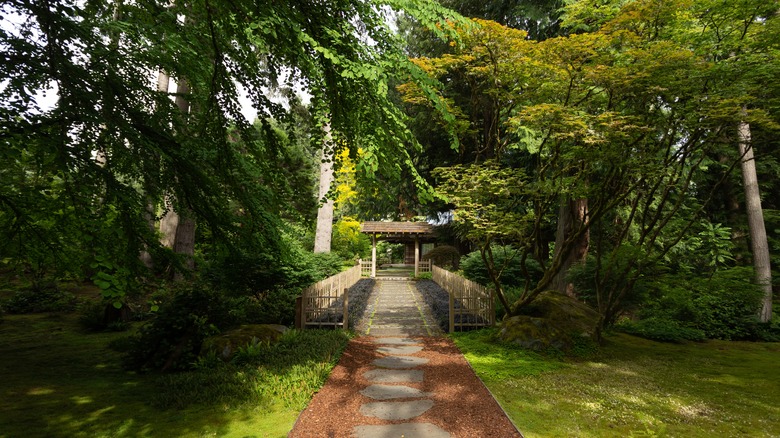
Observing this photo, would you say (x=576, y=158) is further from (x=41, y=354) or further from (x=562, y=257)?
(x=41, y=354)

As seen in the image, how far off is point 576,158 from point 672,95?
2015mm

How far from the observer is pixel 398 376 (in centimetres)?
652

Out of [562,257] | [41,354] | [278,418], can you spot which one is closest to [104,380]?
[41,354]

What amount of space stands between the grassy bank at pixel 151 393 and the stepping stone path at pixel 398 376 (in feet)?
3.12

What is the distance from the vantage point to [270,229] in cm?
584

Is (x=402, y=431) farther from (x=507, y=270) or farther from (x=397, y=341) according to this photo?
(x=507, y=270)

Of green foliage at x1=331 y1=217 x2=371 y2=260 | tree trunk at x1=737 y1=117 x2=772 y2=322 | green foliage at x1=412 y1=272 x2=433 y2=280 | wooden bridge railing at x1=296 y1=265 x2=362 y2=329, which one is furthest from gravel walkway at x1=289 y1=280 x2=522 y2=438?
green foliage at x1=331 y1=217 x2=371 y2=260

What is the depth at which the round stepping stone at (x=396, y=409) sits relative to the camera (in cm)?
495

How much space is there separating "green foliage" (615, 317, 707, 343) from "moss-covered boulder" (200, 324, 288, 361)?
10.0 m

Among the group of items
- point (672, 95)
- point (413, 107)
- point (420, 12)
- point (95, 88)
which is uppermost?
point (413, 107)

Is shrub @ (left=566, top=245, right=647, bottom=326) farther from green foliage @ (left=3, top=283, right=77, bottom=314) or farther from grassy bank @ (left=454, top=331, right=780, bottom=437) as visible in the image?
green foliage @ (left=3, top=283, right=77, bottom=314)

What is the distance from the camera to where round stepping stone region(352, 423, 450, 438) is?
14.5ft

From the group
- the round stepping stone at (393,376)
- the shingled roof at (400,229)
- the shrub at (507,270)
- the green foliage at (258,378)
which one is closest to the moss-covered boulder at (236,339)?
the green foliage at (258,378)

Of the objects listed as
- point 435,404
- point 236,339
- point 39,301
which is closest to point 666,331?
point 435,404
